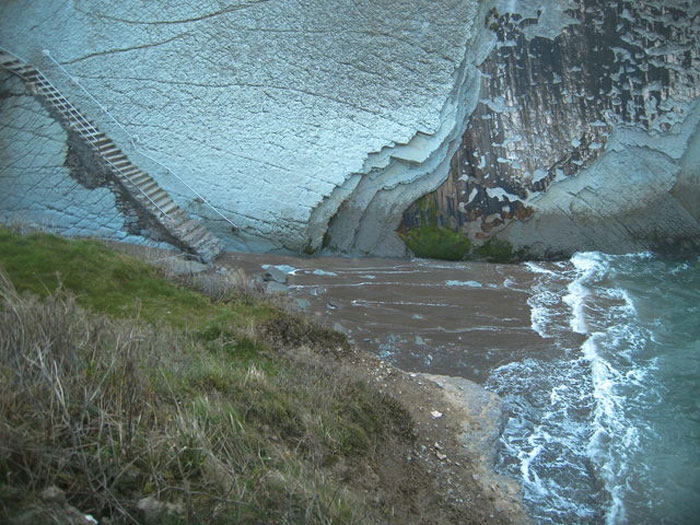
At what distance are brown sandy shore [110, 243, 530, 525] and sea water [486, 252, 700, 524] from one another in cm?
24

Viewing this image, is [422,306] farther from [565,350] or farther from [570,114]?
[570,114]

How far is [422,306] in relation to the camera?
30.3ft

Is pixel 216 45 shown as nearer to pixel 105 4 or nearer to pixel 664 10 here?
pixel 105 4

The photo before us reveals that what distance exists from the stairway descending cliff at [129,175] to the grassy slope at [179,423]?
4.79 meters

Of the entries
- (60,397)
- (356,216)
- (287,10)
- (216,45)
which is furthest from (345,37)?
(60,397)

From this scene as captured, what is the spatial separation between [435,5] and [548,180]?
383 centimetres

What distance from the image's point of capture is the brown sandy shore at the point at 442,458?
4812 millimetres

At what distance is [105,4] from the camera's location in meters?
12.3

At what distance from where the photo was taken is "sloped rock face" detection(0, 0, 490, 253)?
1137 centimetres

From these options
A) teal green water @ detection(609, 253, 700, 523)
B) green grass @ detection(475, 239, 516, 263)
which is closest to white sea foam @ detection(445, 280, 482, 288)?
green grass @ detection(475, 239, 516, 263)

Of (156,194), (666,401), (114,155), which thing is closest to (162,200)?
(156,194)

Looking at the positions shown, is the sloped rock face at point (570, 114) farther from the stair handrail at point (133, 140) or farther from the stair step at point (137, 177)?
the stair step at point (137, 177)

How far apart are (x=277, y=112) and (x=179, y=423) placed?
8785 millimetres

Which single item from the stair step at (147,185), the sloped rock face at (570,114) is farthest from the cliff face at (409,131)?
the stair step at (147,185)
